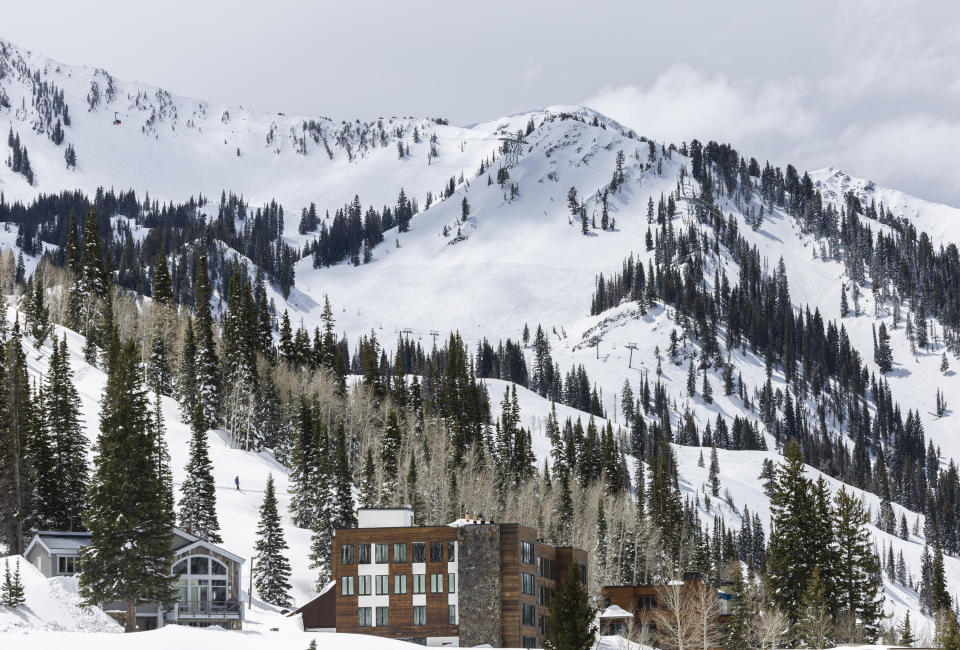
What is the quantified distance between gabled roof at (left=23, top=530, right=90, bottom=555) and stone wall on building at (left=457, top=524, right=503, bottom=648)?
91.1ft

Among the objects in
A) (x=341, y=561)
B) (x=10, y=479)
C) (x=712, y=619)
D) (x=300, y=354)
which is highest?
(x=300, y=354)

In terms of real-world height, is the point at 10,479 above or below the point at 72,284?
below

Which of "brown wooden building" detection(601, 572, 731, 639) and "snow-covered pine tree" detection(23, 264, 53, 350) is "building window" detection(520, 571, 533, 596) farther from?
"snow-covered pine tree" detection(23, 264, 53, 350)

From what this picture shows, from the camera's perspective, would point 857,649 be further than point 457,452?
No

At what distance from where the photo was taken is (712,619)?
9725 cm

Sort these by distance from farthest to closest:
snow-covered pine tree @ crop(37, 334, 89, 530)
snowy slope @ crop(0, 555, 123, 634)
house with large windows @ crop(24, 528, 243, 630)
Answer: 1. snow-covered pine tree @ crop(37, 334, 89, 530)
2. house with large windows @ crop(24, 528, 243, 630)
3. snowy slope @ crop(0, 555, 123, 634)

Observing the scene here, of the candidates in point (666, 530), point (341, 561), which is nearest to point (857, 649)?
point (341, 561)

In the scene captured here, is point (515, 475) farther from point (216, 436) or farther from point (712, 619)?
point (712, 619)

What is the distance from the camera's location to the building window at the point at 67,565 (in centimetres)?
7581

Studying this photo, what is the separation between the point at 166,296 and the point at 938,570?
356ft

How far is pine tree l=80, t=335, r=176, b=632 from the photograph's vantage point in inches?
2697

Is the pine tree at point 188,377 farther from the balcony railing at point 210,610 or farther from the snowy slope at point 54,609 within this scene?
the snowy slope at point 54,609

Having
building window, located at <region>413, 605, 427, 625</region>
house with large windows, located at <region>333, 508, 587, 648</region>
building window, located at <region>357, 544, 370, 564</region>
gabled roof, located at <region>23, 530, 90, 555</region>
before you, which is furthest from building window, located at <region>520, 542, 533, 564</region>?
gabled roof, located at <region>23, 530, 90, 555</region>

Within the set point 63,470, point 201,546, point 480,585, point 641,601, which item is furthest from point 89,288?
point 480,585
